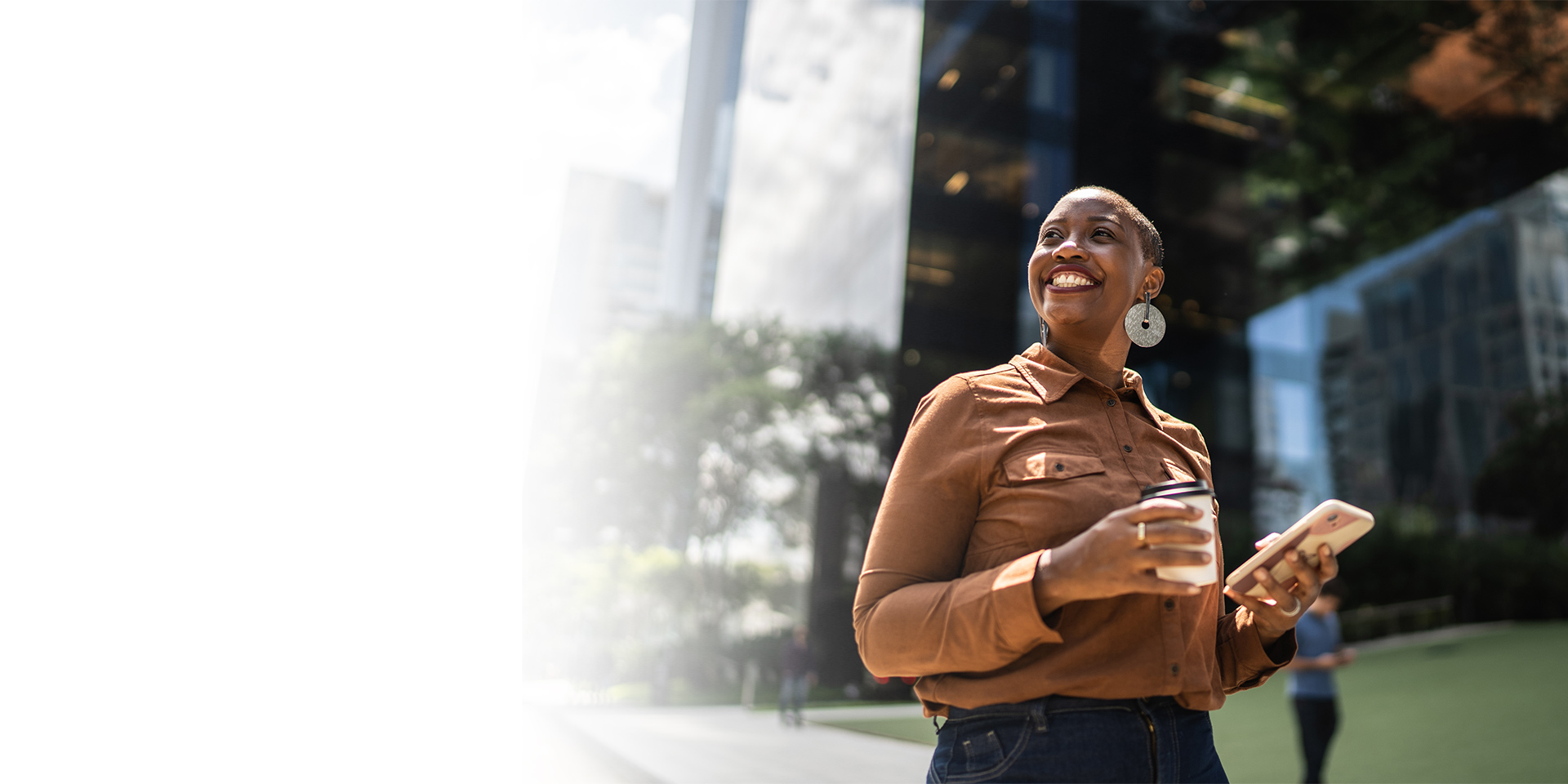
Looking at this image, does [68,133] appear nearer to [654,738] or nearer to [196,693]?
[196,693]

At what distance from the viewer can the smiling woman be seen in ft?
3.36

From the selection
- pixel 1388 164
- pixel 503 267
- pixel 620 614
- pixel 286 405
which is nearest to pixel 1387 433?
pixel 1388 164

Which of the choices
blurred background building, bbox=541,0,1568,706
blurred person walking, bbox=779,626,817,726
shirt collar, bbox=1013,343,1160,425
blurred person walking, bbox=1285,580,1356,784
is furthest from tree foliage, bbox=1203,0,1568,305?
shirt collar, bbox=1013,343,1160,425

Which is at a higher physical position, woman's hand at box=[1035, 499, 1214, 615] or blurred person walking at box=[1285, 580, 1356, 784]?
woman's hand at box=[1035, 499, 1214, 615]

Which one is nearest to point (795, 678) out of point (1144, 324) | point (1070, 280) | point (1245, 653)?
point (1245, 653)

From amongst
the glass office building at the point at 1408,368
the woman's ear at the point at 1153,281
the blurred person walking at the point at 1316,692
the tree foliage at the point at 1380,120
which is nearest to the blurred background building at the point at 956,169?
the tree foliage at the point at 1380,120

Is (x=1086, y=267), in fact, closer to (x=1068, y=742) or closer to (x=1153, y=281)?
(x=1153, y=281)

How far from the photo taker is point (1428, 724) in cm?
832

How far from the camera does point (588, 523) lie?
10.7 m

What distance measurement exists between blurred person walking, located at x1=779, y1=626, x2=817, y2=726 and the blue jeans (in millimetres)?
10257

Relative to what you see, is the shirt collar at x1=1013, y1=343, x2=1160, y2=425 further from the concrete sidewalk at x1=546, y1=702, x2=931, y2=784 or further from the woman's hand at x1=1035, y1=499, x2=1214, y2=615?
the concrete sidewalk at x1=546, y1=702, x2=931, y2=784

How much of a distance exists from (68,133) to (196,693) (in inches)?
108

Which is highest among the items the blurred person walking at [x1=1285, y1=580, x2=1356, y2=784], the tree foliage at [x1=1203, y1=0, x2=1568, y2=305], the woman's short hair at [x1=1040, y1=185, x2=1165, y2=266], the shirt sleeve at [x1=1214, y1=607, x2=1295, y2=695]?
the tree foliage at [x1=1203, y1=0, x2=1568, y2=305]

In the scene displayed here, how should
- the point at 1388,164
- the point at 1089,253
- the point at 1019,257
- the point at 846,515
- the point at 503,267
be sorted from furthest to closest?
the point at 1388,164
the point at 846,515
the point at 1019,257
the point at 503,267
the point at 1089,253
